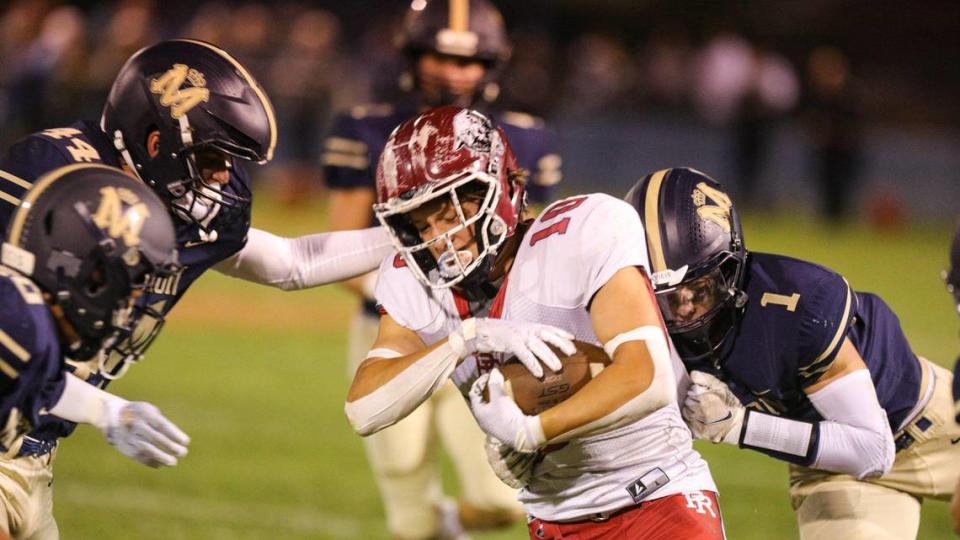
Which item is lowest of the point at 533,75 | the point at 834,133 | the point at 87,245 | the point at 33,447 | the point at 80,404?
the point at 834,133

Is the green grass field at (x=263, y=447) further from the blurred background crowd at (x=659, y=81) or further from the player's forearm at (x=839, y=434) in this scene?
the blurred background crowd at (x=659, y=81)

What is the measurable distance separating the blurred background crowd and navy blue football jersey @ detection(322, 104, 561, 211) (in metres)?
11.9

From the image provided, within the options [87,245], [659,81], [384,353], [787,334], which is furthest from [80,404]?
[659,81]

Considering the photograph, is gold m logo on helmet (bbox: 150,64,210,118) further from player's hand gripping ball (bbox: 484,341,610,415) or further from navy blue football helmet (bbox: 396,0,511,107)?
navy blue football helmet (bbox: 396,0,511,107)

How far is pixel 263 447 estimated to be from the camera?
8.26m

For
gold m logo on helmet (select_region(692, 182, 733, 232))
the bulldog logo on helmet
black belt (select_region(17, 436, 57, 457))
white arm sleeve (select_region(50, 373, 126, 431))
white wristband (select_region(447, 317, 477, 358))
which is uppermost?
the bulldog logo on helmet

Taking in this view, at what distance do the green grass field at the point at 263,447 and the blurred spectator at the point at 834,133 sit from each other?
15.3ft

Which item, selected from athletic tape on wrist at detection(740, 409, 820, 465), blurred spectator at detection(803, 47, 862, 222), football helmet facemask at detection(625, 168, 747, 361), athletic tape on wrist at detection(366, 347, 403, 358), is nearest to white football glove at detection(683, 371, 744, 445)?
athletic tape on wrist at detection(740, 409, 820, 465)

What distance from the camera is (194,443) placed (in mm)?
8312

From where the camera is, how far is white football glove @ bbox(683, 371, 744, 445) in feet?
12.9

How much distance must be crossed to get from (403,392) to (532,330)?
1.27 feet

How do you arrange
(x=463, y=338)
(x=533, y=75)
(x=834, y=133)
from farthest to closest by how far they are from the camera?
(x=533, y=75) → (x=834, y=133) → (x=463, y=338)

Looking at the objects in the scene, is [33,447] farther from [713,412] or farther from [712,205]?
[712,205]

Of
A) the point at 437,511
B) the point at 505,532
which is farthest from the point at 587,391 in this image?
the point at 505,532
